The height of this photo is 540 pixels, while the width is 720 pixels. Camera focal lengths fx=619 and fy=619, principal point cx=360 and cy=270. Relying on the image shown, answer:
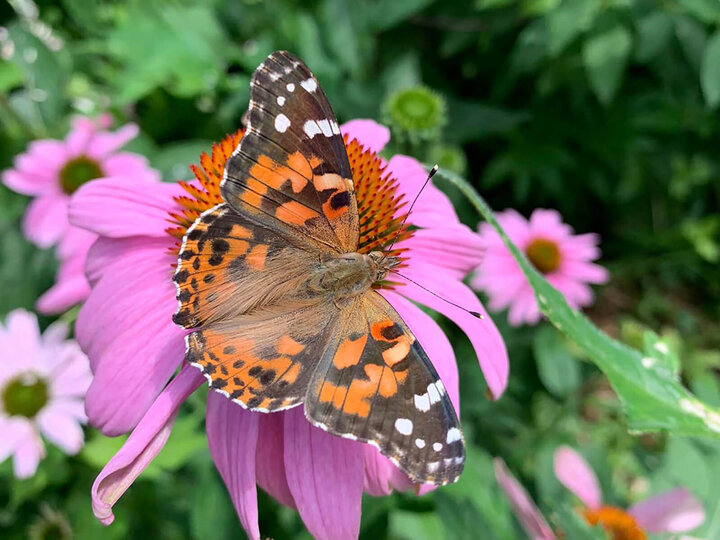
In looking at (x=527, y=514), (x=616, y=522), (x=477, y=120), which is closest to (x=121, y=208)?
(x=527, y=514)

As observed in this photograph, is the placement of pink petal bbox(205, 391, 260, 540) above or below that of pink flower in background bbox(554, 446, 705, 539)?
above

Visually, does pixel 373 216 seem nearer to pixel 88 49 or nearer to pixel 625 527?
pixel 625 527

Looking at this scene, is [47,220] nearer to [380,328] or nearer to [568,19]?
[380,328]

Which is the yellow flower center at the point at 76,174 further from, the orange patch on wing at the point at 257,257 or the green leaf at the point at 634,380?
the green leaf at the point at 634,380

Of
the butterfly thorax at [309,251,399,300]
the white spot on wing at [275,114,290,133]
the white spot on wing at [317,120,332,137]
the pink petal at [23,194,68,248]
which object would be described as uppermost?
the white spot on wing at [275,114,290,133]

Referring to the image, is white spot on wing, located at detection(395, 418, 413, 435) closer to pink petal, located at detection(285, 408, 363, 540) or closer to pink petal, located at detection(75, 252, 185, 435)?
pink petal, located at detection(285, 408, 363, 540)

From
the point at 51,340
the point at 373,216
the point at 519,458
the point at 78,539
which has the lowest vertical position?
the point at 519,458

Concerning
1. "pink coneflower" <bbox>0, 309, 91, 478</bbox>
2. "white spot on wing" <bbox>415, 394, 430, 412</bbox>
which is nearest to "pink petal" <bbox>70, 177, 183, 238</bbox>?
"white spot on wing" <bbox>415, 394, 430, 412</bbox>

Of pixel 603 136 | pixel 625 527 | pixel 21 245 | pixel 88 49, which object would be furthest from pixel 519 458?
pixel 88 49
